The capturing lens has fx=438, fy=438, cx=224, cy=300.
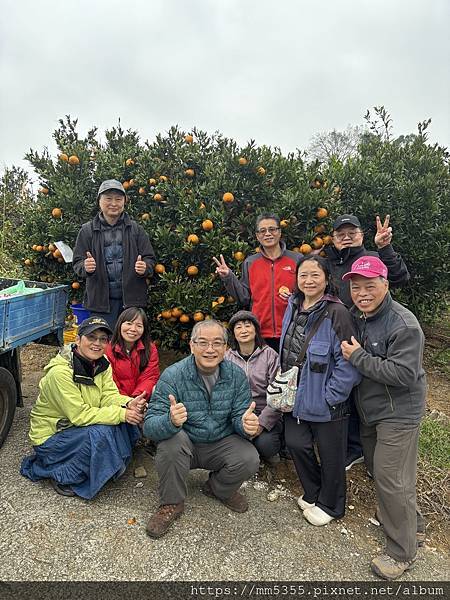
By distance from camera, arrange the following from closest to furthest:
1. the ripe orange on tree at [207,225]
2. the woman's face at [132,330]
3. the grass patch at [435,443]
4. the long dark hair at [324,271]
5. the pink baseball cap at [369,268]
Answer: the pink baseball cap at [369,268], the long dark hair at [324,271], the woman's face at [132,330], the grass patch at [435,443], the ripe orange on tree at [207,225]

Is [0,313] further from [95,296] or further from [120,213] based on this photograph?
[120,213]

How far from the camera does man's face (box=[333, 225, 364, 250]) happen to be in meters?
3.39

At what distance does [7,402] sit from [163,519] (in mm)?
1662

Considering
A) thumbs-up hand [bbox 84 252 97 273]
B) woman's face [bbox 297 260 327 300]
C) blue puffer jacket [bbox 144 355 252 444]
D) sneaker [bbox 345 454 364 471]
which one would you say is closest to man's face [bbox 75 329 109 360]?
blue puffer jacket [bbox 144 355 252 444]

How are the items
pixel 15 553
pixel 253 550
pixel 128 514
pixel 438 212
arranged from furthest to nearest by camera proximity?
pixel 438 212 → pixel 128 514 → pixel 253 550 → pixel 15 553

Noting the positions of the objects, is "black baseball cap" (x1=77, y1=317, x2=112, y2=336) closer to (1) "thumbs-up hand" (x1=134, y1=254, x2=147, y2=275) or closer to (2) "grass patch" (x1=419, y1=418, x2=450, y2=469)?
(1) "thumbs-up hand" (x1=134, y1=254, x2=147, y2=275)

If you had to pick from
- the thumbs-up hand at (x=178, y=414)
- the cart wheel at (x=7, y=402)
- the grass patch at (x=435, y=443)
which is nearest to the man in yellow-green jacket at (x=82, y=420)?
the thumbs-up hand at (x=178, y=414)

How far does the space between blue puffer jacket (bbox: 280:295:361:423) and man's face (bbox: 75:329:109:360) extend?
4.47 ft

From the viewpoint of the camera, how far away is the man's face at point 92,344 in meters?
2.96

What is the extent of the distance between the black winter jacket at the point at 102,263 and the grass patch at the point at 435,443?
2.79 meters

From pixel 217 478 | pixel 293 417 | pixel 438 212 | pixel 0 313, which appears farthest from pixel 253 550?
pixel 438 212

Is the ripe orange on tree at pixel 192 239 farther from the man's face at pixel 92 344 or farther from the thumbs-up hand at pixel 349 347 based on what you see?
the thumbs-up hand at pixel 349 347

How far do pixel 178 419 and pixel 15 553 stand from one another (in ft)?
3.66

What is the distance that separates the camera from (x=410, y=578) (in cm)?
242
